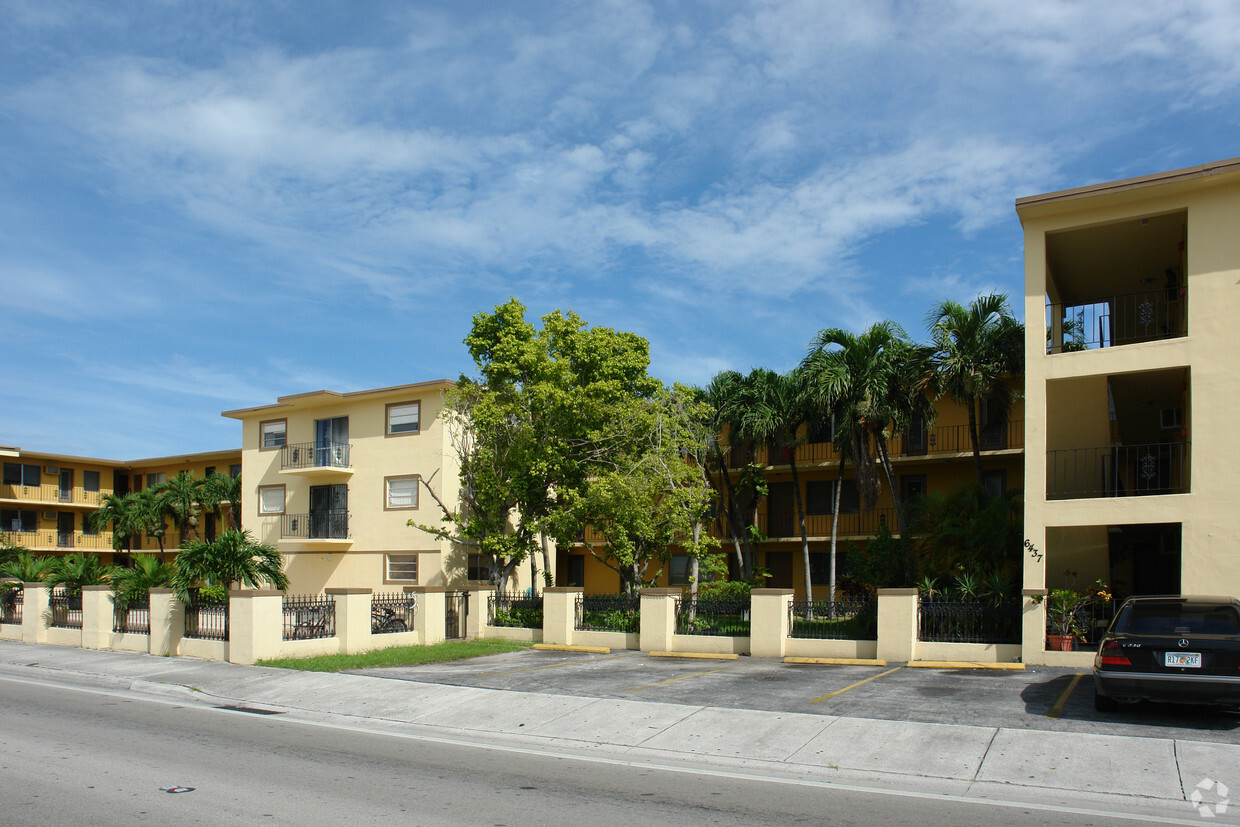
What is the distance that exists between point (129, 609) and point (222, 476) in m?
21.6

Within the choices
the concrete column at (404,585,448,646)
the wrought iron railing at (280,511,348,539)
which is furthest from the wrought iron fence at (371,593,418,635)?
the wrought iron railing at (280,511,348,539)

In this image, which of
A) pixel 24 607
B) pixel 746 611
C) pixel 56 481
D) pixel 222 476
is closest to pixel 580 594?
pixel 746 611

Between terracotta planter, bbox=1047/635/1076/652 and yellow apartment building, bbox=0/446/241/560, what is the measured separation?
123 feet

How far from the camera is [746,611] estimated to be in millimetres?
19062

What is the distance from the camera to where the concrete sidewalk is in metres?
8.49

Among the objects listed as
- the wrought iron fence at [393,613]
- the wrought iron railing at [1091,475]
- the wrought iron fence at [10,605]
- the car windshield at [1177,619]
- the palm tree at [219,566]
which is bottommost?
the wrought iron fence at [10,605]

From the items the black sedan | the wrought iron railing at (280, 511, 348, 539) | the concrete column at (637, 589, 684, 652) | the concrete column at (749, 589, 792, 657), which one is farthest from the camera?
the wrought iron railing at (280, 511, 348, 539)

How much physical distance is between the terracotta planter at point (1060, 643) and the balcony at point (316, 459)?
24.8 metres

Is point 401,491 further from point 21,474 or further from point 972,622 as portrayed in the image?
point 21,474

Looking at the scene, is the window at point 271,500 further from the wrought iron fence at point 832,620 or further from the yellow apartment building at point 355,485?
the wrought iron fence at point 832,620

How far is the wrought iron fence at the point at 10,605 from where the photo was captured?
2486 cm

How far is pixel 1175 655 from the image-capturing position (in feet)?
34.1

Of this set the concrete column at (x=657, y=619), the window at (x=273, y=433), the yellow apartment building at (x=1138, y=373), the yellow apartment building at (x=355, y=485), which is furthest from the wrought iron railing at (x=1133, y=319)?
the window at (x=273, y=433)

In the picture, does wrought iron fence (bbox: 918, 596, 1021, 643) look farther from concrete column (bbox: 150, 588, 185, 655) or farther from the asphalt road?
concrete column (bbox: 150, 588, 185, 655)
